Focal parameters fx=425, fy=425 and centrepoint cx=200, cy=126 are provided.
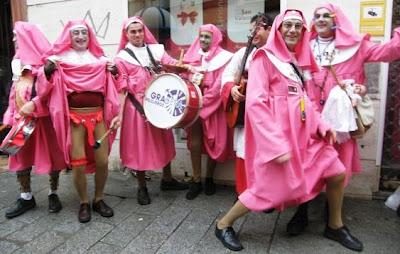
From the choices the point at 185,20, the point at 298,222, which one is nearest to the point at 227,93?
the point at 298,222

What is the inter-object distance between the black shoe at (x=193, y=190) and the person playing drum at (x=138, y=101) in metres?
0.39

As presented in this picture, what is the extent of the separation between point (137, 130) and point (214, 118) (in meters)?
0.81

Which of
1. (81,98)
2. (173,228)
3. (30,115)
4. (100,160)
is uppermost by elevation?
(81,98)

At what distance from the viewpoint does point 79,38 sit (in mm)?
3932

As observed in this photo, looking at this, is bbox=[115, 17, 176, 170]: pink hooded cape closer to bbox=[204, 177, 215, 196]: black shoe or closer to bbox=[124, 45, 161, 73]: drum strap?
bbox=[124, 45, 161, 73]: drum strap

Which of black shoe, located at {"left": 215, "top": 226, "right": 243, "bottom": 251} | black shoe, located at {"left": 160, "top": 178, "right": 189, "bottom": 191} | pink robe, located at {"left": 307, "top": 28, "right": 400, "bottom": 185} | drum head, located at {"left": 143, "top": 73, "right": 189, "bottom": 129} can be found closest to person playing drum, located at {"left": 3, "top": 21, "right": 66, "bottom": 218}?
drum head, located at {"left": 143, "top": 73, "right": 189, "bottom": 129}

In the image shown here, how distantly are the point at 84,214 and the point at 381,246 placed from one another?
2620 mm

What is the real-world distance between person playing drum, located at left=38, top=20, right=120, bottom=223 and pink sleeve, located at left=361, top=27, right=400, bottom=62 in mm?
2299

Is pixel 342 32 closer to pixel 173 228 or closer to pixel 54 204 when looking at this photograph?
pixel 173 228

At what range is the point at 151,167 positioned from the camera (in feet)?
14.4

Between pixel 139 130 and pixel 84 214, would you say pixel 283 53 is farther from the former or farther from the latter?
pixel 84 214

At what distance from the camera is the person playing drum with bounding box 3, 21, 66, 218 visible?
3.96 meters

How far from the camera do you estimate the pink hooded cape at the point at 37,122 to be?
13.1 ft

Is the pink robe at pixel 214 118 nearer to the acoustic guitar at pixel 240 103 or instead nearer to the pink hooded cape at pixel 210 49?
the pink hooded cape at pixel 210 49
